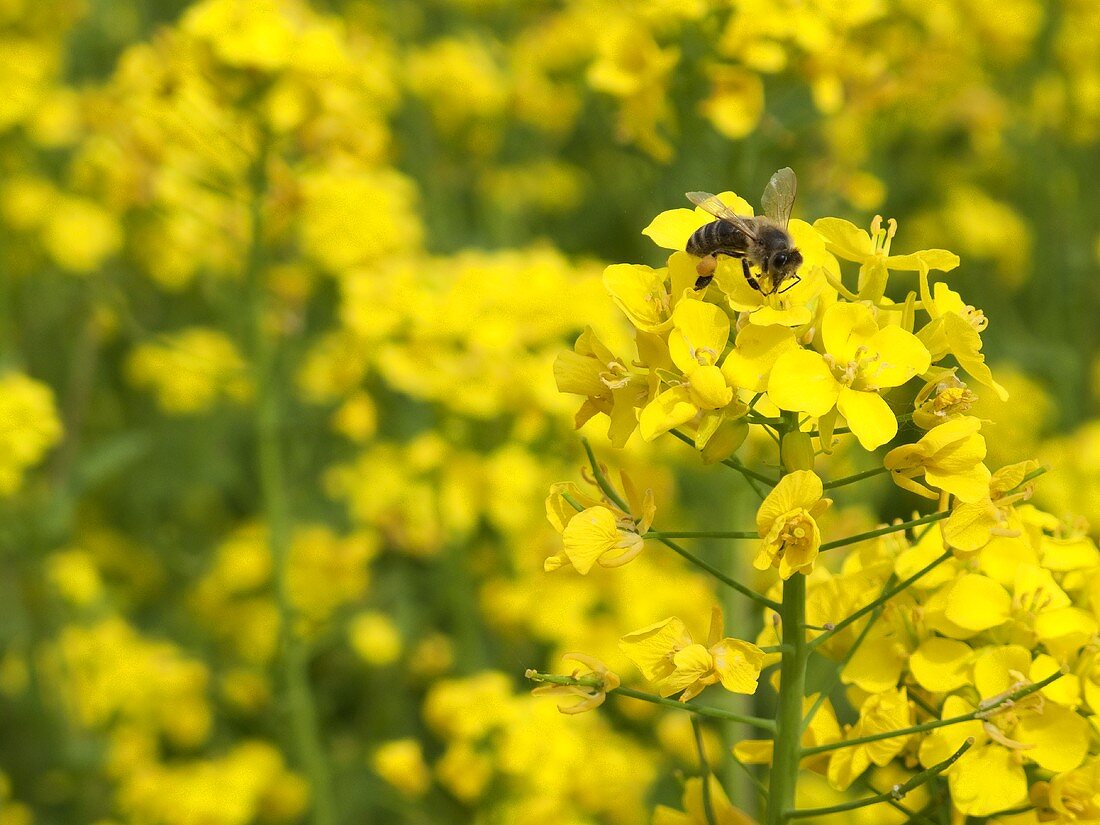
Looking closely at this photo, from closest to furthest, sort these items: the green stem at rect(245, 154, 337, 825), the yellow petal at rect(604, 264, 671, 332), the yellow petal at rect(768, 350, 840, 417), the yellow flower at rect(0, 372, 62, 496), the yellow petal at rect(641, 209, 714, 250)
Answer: the yellow petal at rect(768, 350, 840, 417) → the yellow petal at rect(604, 264, 671, 332) → the yellow petal at rect(641, 209, 714, 250) → the green stem at rect(245, 154, 337, 825) → the yellow flower at rect(0, 372, 62, 496)

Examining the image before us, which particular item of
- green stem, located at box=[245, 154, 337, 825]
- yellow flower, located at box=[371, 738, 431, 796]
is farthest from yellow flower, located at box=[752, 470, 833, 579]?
green stem, located at box=[245, 154, 337, 825]

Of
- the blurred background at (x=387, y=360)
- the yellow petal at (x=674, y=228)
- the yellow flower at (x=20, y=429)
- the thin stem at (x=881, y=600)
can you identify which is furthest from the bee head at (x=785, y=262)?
the yellow flower at (x=20, y=429)

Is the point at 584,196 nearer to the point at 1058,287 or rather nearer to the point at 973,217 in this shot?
the point at 973,217

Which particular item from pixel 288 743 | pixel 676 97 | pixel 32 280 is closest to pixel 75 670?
pixel 288 743

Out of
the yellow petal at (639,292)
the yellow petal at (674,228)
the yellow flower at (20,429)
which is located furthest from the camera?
the yellow flower at (20,429)

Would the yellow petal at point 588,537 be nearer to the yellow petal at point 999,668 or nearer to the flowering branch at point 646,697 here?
the flowering branch at point 646,697

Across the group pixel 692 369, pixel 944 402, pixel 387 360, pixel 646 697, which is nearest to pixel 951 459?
pixel 944 402

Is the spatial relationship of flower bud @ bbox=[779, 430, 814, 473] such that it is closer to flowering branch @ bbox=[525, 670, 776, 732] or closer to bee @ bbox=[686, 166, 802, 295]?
bee @ bbox=[686, 166, 802, 295]
